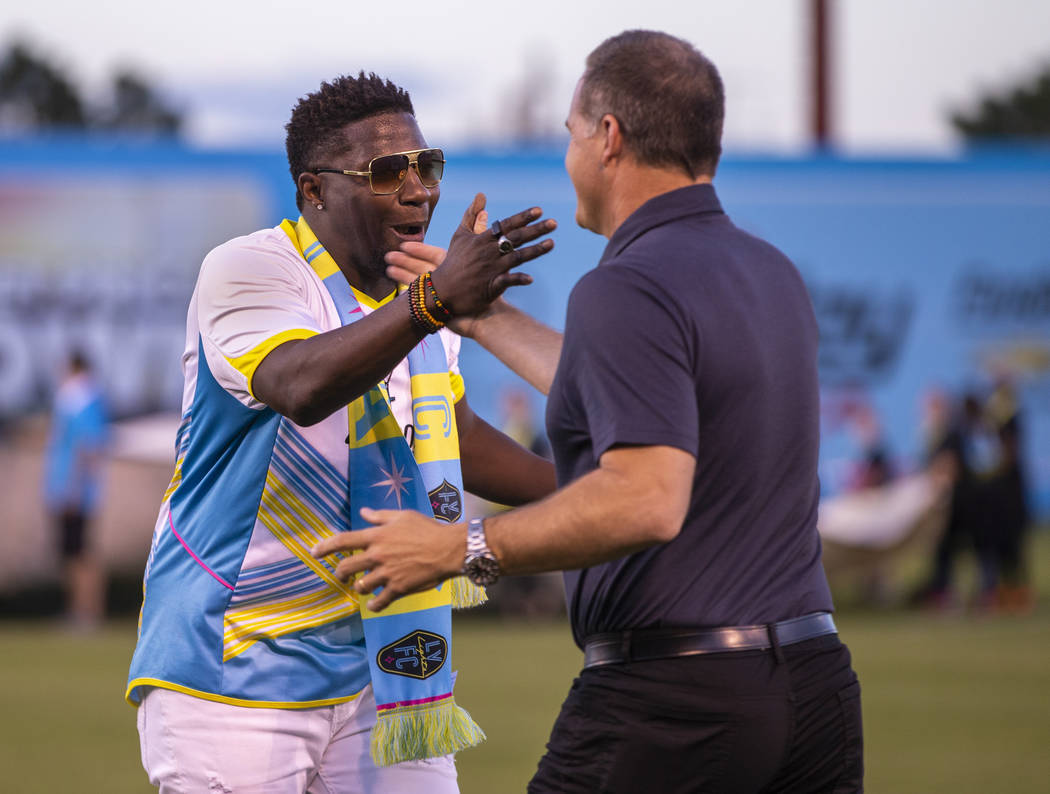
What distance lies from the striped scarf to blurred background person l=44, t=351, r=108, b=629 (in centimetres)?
1111

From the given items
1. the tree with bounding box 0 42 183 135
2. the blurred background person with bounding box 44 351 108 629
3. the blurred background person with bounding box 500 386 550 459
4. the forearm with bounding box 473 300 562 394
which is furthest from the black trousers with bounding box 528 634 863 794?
the tree with bounding box 0 42 183 135

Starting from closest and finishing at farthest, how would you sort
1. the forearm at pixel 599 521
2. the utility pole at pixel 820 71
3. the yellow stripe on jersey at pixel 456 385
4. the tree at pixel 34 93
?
1. the forearm at pixel 599 521
2. the yellow stripe on jersey at pixel 456 385
3. the utility pole at pixel 820 71
4. the tree at pixel 34 93

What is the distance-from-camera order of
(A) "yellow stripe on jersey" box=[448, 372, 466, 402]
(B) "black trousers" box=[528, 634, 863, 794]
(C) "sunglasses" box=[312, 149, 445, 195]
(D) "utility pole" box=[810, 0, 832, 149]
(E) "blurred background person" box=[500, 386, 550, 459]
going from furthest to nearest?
(D) "utility pole" box=[810, 0, 832, 149]
(E) "blurred background person" box=[500, 386, 550, 459]
(A) "yellow stripe on jersey" box=[448, 372, 466, 402]
(C) "sunglasses" box=[312, 149, 445, 195]
(B) "black trousers" box=[528, 634, 863, 794]

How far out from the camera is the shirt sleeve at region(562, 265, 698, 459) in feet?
9.44

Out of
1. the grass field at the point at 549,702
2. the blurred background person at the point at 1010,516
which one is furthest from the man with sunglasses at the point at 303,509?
the blurred background person at the point at 1010,516

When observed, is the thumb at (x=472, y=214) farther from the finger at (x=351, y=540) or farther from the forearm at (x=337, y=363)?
the finger at (x=351, y=540)

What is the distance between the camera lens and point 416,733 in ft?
12.0

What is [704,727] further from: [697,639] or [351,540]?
[351,540]

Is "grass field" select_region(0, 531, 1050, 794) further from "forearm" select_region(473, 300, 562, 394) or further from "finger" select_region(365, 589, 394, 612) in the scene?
"finger" select_region(365, 589, 394, 612)

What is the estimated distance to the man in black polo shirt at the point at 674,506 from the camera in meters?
2.90

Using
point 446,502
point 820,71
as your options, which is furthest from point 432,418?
point 820,71

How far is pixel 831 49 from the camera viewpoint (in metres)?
22.7

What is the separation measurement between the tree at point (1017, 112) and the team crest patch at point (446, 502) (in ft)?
231

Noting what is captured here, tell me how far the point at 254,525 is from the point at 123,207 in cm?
1258
